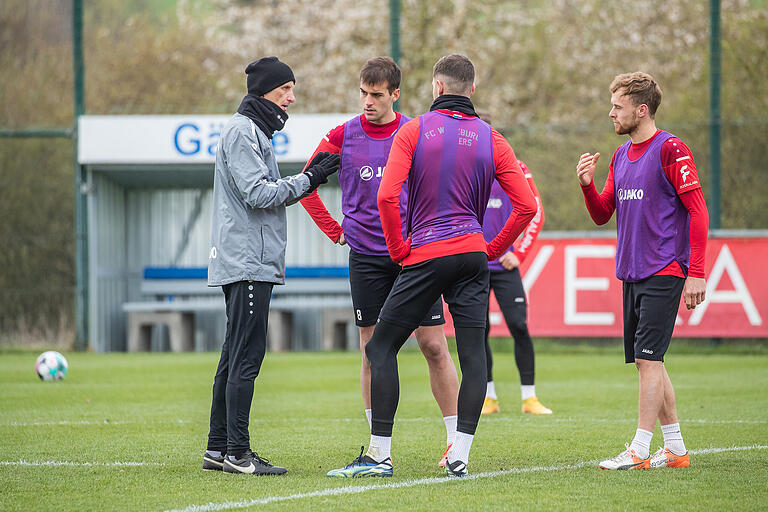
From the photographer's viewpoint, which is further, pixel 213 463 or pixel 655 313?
pixel 213 463

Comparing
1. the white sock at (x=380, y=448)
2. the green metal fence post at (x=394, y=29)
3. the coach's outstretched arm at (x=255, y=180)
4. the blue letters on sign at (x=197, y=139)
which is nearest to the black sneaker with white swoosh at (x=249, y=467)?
the white sock at (x=380, y=448)

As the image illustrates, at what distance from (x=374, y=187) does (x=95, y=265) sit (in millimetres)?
10801

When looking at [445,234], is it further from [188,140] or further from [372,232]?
[188,140]

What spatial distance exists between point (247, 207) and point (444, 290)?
1150 mm

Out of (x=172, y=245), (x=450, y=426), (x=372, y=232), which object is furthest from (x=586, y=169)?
(x=172, y=245)

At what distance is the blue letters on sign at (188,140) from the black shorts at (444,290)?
10.5 meters

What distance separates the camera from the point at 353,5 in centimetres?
2916

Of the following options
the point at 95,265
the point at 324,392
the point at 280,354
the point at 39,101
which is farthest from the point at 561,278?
Answer: the point at 39,101

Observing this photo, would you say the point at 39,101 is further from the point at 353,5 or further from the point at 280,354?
the point at 280,354

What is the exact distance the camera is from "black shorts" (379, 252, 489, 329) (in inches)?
217

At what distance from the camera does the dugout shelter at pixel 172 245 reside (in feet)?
51.3

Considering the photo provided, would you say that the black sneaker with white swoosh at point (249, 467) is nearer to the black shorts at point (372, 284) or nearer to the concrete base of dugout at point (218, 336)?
the black shorts at point (372, 284)

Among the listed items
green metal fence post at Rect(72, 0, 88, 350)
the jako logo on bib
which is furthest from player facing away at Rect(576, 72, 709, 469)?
green metal fence post at Rect(72, 0, 88, 350)

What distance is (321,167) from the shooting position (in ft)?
19.8
